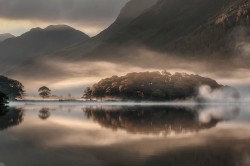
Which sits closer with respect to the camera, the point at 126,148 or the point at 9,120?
the point at 126,148

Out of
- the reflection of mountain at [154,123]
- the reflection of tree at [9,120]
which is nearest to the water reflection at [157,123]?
the reflection of mountain at [154,123]

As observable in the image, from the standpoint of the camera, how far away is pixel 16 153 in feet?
153

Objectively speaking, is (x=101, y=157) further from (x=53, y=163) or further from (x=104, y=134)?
(x=104, y=134)

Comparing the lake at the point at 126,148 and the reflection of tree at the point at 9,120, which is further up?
the reflection of tree at the point at 9,120

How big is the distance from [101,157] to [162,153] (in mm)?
5799

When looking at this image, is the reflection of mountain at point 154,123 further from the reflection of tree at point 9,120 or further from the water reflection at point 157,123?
the reflection of tree at point 9,120

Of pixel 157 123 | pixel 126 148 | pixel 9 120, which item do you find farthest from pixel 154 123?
pixel 126 148

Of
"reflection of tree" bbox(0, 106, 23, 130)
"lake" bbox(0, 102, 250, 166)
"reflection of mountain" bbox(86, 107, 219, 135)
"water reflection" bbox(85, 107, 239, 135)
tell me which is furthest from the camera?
"reflection of tree" bbox(0, 106, 23, 130)

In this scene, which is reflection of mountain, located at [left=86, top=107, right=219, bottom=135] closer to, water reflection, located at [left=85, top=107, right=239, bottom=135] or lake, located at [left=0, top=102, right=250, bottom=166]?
water reflection, located at [left=85, top=107, right=239, bottom=135]

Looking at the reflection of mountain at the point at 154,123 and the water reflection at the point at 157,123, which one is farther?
the water reflection at the point at 157,123

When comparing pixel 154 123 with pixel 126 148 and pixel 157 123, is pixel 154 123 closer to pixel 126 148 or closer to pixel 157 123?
pixel 157 123

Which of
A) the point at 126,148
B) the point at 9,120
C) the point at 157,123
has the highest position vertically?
the point at 9,120

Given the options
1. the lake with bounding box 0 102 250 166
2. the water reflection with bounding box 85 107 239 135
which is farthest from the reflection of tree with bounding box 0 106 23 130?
the water reflection with bounding box 85 107 239 135

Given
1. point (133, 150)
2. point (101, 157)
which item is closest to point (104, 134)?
point (133, 150)
